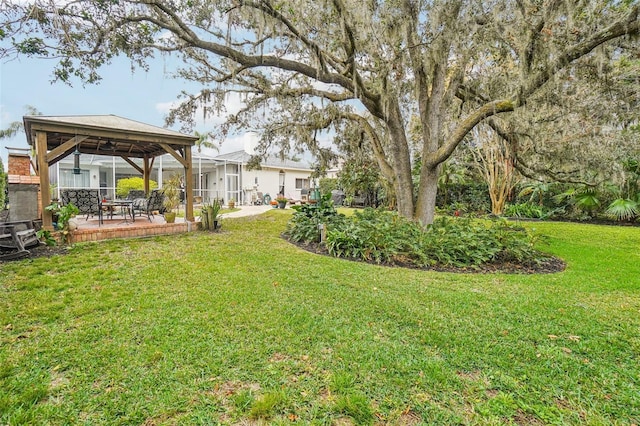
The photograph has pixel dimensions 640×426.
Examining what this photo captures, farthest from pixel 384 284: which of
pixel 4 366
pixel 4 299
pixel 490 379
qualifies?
pixel 4 299

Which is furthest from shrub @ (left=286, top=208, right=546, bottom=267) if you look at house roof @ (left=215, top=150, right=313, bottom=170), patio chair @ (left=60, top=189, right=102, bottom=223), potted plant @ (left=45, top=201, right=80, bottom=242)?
house roof @ (left=215, top=150, right=313, bottom=170)

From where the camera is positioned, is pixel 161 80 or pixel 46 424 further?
pixel 161 80

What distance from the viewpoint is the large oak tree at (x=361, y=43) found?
471 centimetres

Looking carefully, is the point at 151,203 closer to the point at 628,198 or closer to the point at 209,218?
the point at 209,218

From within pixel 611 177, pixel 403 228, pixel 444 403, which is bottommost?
pixel 444 403

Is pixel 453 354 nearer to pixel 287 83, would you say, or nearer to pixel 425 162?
pixel 425 162

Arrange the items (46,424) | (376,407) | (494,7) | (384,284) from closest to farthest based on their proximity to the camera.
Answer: (46,424)
(376,407)
(384,284)
(494,7)

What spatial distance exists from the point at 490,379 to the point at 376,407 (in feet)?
2.96

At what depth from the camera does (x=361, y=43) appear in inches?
220

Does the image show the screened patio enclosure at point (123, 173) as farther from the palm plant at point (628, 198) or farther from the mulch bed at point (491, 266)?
the palm plant at point (628, 198)

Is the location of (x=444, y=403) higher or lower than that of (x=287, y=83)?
lower

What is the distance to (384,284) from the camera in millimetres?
4156

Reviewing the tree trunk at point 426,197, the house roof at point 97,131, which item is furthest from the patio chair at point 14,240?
the tree trunk at point 426,197

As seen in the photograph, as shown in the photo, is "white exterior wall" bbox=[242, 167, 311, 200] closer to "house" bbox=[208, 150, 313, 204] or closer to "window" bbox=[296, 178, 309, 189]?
"house" bbox=[208, 150, 313, 204]
